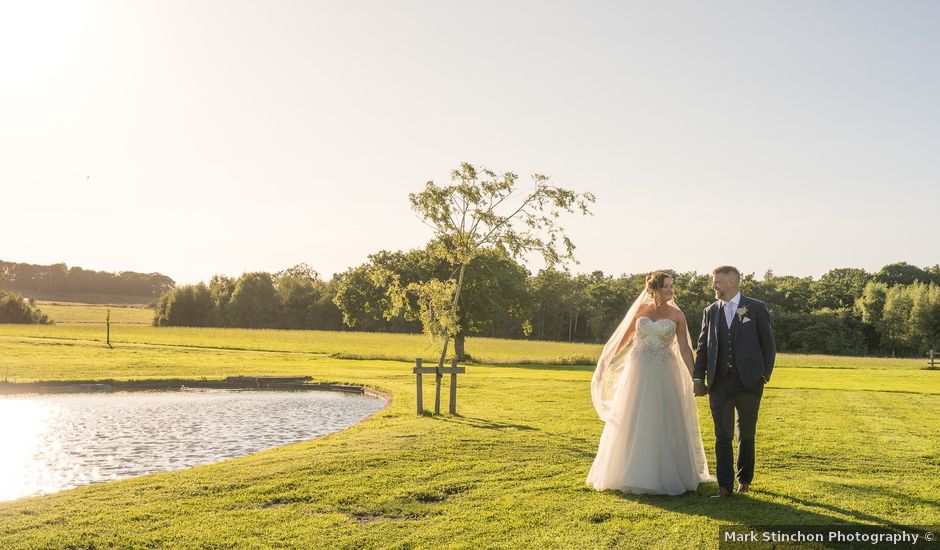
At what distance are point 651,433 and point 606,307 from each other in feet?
283

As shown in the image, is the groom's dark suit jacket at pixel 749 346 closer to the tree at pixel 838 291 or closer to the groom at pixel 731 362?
the groom at pixel 731 362

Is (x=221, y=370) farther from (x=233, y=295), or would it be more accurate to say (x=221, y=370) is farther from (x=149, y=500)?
(x=233, y=295)

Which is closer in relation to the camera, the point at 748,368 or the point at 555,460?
the point at 748,368

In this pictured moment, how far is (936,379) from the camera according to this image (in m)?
40.5

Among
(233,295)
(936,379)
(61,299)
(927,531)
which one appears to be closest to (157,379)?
(927,531)

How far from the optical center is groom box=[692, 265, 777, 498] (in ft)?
29.4

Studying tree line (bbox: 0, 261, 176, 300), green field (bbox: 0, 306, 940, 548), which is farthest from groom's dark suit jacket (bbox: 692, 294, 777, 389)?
tree line (bbox: 0, 261, 176, 300)

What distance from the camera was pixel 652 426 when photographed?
31.1ft

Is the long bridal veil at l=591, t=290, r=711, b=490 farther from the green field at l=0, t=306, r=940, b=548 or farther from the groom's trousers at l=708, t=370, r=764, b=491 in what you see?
the green field at l=0, t=306, r=940, b=548

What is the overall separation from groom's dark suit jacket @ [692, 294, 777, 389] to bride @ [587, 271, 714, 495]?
23.4 inches

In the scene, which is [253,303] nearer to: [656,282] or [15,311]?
[15,311]

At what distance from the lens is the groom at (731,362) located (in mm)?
→ 8961

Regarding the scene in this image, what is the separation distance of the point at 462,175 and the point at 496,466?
9.37m

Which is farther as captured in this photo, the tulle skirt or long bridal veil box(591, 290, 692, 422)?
long bridal veil box(591, 290, 692, 422)
